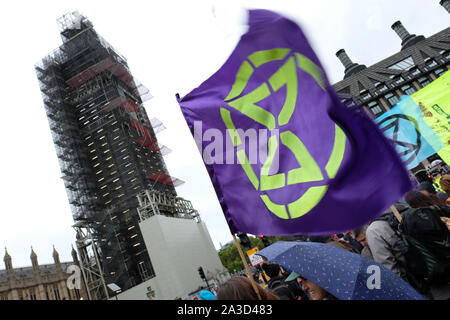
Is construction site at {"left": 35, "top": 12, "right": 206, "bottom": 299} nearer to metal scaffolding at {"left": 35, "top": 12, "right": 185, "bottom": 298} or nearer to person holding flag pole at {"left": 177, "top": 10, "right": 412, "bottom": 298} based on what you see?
metal scaffolding at {"left": 35, "top": 12, "right": 185, "bottom": 298}

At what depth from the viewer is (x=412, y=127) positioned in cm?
783

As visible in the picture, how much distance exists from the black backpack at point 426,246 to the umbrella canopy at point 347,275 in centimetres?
141

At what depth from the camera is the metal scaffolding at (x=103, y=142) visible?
39.2 metres

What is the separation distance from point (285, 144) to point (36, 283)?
61588mm

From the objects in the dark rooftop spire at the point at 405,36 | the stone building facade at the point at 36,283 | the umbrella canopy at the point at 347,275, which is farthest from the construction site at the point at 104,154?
the dark rooftop spire at the point at 405,36

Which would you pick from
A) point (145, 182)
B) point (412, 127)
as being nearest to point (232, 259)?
point (145, 182)

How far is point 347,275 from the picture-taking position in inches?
78.3

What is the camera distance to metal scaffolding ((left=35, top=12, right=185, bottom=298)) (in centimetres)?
3922

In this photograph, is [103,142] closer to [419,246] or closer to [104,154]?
[104,154]

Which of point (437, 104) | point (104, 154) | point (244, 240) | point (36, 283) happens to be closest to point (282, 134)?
point (244, 240)

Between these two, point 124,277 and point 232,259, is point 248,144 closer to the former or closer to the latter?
point 124,277

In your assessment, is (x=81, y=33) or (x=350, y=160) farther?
(x=81, y=33)

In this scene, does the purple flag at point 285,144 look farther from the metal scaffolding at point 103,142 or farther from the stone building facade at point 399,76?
the stone building facade at point 399,76
